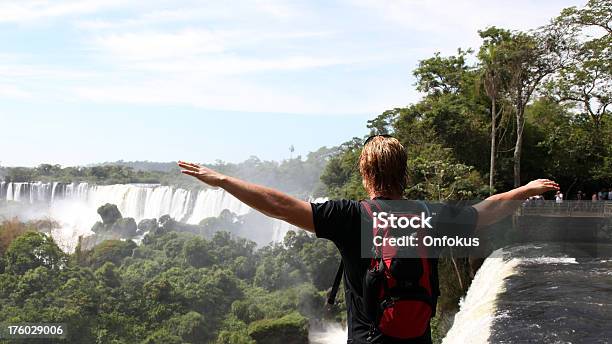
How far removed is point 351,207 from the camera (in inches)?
57.2

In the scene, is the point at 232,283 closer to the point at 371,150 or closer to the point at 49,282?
the point at 49,282

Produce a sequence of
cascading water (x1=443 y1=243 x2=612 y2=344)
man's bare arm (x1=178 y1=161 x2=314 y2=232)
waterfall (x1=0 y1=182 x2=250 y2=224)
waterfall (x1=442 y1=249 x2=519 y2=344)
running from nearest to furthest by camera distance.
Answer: man's bare arm (x1=178 y1=161 x2=314 y2=232) < cascading water (x1=443 y1=243 x2=612 y2=344) < waterfall (x1=442 y1=249 x2=519 y2=344) < waterfall (x1=0 y1=182 x2=250 y2=224)

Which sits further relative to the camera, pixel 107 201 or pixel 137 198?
pixel 107 201

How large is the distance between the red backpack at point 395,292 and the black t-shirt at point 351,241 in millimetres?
28

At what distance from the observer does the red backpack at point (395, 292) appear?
4.66ft

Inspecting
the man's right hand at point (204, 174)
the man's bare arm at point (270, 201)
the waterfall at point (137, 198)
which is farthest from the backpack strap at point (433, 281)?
the waterfall at point (137, 198)

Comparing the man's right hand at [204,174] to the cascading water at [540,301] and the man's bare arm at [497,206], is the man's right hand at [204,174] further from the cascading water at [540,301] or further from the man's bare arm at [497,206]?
the cascading water at [540,301]

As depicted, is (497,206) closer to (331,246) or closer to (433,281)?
(433,281)

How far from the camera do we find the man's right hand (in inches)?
56.2

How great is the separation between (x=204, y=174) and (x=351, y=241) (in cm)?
41

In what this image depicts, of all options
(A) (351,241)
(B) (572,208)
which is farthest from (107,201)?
(A) (351,241)

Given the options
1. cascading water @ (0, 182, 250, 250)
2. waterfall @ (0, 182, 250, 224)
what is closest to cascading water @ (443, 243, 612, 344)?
waterfall @ (0, 182, 250, 224)

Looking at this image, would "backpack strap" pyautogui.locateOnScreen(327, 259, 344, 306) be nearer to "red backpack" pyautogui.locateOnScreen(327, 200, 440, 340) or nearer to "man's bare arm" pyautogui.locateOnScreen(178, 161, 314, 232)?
"red backpack" pyautogui.locateOnScreen(327, 200, 440, 340)

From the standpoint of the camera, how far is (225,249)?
3616 cm
